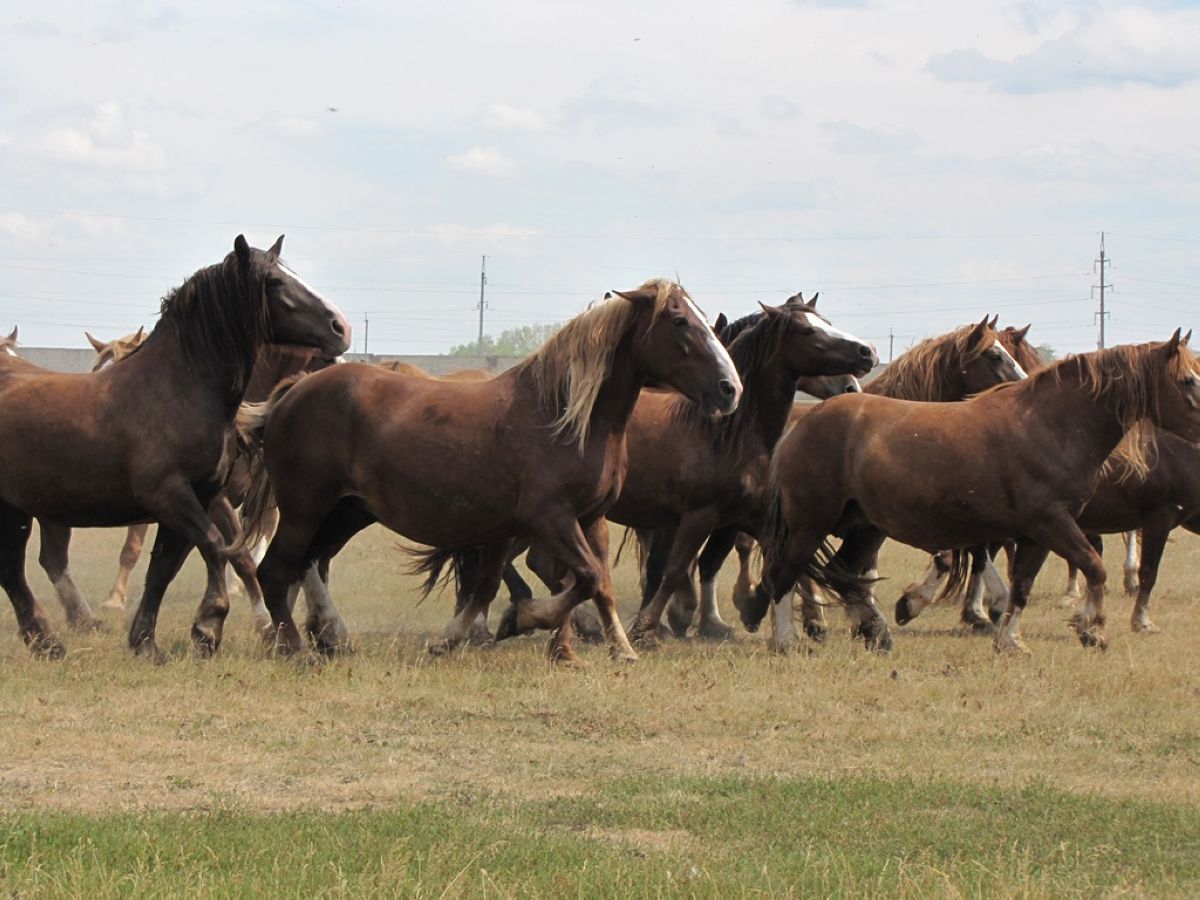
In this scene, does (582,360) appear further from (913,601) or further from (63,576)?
(63,576)

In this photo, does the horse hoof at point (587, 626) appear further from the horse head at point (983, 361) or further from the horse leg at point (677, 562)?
the horse head at point (983, 361)

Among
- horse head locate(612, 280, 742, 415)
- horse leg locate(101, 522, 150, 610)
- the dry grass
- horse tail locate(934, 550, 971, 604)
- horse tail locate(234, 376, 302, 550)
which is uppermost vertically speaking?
horse head locate(612, 280, 742, 415)

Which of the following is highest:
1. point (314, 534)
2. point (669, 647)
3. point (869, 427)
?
point (869, 427)

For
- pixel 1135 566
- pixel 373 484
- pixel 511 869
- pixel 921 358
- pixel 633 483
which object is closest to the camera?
pixel 511 869

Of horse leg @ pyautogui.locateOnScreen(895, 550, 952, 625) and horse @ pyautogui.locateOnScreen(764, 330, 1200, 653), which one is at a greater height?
horse @ pyautogui.locateOnScreen(764, 330, 1200, 653)

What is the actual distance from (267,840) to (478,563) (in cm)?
610

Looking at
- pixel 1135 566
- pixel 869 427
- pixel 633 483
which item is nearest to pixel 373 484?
pixel 633 483

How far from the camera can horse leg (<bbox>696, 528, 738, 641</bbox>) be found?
13.1 meters

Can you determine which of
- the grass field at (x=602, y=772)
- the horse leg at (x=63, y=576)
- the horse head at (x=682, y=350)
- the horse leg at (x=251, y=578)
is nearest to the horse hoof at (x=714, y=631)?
the grass field at (x=602, y=772)

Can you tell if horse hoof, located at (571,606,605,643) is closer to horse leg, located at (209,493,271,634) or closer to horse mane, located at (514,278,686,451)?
horse leg, located at (209,493,271,634)

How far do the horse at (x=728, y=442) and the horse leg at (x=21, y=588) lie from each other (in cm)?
399

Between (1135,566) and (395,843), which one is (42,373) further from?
(1135,566)

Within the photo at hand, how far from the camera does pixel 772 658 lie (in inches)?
431

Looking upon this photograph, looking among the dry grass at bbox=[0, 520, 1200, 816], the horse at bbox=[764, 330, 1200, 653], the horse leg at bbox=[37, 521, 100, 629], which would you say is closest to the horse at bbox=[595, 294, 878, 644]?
the horse at bbox=[764, 330, 1200, 653]
